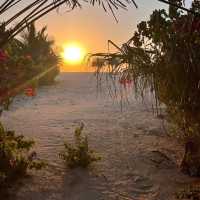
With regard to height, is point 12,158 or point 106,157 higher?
point 12,158

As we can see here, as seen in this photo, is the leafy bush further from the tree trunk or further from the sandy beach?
the tree trunk

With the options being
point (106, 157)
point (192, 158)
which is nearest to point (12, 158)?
point (106, 157)

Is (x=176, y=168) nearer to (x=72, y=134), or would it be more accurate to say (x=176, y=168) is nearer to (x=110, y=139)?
(x=110, y=139)

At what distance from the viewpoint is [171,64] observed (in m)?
4.21

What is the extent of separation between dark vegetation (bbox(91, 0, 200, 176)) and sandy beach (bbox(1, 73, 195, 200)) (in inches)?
16.8

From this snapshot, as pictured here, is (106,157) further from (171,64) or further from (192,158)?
(171,64)

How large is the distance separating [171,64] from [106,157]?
6.31 feet

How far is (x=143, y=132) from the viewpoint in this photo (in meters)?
7.28

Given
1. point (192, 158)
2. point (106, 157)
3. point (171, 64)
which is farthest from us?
point (106, 157)

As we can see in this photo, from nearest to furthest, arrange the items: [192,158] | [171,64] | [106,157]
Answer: [171,64] → [192,158] → [106,157]

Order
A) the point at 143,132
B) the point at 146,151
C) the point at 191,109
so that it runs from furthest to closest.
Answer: the point at 143,132 < the point at 146,151 < the point at 191,109

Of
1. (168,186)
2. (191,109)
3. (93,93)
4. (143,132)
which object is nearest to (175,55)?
(191,109)

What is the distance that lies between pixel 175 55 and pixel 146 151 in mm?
2078

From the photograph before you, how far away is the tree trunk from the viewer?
190 inches
